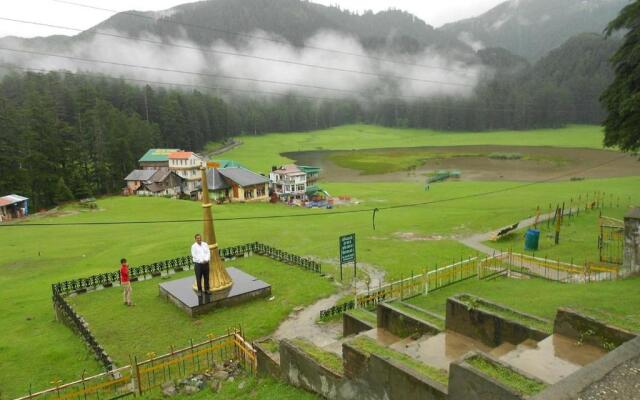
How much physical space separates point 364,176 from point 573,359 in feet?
241

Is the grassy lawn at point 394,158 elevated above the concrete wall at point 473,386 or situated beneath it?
elevated above

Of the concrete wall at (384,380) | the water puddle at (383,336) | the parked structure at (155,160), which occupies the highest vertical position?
the parked structure at (155,160)

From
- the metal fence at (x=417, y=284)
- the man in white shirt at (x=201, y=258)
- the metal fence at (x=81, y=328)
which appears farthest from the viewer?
the man in white shirt at (x=201, y=258)

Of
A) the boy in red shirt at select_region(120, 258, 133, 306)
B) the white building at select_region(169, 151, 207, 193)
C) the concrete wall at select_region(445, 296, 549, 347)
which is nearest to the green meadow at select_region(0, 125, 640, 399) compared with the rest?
the boy in red shirt at select_region(120, 258, 133, 306)

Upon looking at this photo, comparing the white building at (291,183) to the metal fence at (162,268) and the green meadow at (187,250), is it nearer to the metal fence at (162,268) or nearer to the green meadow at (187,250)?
the green meadow at (187,250)

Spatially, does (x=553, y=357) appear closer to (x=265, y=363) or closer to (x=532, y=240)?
(x=265, y=363)

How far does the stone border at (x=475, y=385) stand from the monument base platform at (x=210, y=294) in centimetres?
1319

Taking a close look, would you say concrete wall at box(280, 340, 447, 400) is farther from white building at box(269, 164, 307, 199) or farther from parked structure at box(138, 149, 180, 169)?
parked structure at box(138, 149, 180, 169)

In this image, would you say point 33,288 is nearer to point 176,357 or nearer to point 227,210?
point 176,357

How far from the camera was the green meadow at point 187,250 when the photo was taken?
16.1m

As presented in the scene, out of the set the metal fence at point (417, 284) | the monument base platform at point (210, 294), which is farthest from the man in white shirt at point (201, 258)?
the metal fence at point (417, 284)

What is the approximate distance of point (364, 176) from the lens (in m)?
81.5

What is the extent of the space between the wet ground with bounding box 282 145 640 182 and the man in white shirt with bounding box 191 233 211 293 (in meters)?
58.2

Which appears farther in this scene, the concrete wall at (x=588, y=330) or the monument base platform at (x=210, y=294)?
the monument base platform at (x=210, y=294)
